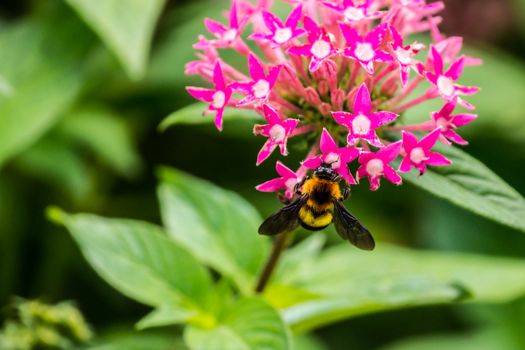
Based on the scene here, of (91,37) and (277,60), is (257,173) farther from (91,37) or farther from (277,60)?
(277,60)

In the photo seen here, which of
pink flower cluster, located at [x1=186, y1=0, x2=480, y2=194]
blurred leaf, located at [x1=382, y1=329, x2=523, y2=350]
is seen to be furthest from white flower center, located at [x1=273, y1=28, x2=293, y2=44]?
blurred leaf, located at [x1=382, y1=329, x2=523, y2=350]

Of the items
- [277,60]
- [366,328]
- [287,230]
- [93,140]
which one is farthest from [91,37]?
[366,328]

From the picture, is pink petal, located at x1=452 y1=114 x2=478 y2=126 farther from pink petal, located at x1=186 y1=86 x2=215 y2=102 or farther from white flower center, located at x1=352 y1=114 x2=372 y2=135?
pink petal, located at x1=186 y1=86 x2=215 y2=102

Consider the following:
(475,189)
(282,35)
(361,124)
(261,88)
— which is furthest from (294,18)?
(475,189)

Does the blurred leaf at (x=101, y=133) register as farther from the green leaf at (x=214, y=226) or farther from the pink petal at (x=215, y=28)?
the pink petal at (x=215, y=28)

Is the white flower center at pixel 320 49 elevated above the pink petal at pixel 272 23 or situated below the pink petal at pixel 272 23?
below

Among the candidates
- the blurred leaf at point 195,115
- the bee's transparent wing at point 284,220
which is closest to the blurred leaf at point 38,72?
the blurred leaf at point 195,115
